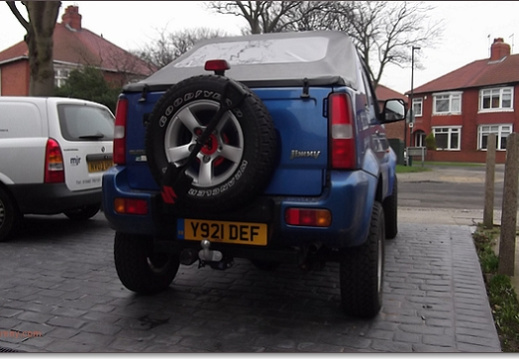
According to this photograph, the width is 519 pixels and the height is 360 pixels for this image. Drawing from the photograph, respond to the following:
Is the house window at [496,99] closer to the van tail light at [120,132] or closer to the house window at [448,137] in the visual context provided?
the house window at [448,137]

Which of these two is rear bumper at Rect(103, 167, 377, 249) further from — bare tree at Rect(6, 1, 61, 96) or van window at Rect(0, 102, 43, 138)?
bare tree at Rect(6, 1, 61, 96)

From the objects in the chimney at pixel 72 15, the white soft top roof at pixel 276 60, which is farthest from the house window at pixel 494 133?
the chimney at pixel 72 15

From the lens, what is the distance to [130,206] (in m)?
3.25

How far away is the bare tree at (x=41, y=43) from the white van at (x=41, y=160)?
13.9ft

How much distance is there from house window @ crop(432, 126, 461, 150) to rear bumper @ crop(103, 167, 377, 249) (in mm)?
5135

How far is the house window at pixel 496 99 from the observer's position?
4.99 metres

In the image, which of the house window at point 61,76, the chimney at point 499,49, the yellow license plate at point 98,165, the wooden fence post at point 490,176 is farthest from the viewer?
the house window at point 61,76

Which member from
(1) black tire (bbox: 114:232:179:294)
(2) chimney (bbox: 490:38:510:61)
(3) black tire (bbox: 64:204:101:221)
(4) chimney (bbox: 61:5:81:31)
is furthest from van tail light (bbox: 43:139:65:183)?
(2) chimney (bbox: 490:38:510:61)

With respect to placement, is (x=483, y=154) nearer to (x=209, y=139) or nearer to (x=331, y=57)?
(x=331, y=57)

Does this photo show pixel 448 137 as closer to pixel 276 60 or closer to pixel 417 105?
pixel 417 105

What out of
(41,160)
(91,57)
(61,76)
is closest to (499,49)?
(41,160)

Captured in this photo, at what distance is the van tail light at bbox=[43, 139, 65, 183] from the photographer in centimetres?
552

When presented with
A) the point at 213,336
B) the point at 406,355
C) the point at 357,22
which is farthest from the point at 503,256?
the point at 357,22

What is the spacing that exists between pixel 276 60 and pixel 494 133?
3827 millimetres
